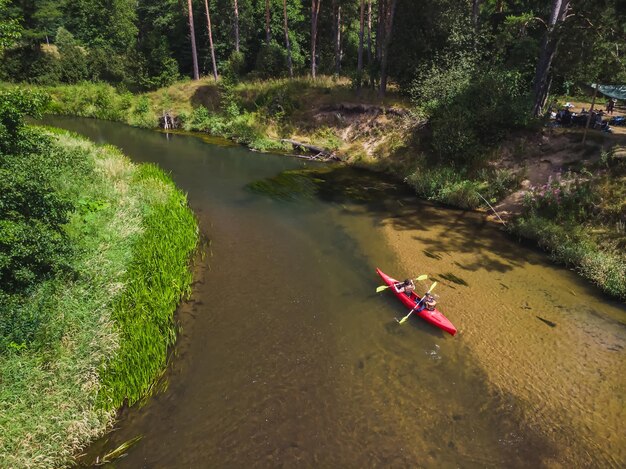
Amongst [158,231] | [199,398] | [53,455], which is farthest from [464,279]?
[53,455]

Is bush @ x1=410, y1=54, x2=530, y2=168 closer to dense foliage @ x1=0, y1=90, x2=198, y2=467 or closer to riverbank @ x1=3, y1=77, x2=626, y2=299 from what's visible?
riverbank @ x1=3, y1=77, x2=626, y2=299

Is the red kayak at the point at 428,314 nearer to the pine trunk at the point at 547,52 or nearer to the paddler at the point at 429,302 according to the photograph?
the paddler at the point at 429,302

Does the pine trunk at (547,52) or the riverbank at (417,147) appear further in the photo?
the pine trunk at (547,52)

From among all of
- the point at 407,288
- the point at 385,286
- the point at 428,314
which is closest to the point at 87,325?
the point at 385,286

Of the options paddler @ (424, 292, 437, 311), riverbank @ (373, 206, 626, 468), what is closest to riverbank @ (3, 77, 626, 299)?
riverbank @ (373, 206, 626, 468)

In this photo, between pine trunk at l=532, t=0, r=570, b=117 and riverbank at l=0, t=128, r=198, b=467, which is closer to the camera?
riverbank at l=0, t=128, r=198, b=467

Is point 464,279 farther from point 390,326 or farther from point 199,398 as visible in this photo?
point 199,398

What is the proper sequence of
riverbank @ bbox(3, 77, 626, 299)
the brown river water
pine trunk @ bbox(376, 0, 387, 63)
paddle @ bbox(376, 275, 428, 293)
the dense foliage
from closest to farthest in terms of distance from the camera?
1. the dense foliage
2. the brown river water
3. paddle @ bbox(376, 275, 428, 293)
4. riverbank @ bbox(3, 77, 626, 299)
5. pine trunk @ bbox(376, 0, 387, 63)

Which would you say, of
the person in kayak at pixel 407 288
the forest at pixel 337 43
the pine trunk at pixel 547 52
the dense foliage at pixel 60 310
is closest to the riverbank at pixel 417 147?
the pine trunk at pixel 547 52
